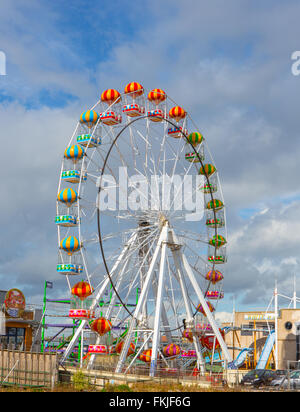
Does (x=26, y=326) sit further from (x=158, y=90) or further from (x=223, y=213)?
(x=158, y=90)

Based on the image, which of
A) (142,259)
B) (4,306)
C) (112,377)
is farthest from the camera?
(4,306)

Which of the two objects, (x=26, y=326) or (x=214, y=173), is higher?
(x=214, y=173)

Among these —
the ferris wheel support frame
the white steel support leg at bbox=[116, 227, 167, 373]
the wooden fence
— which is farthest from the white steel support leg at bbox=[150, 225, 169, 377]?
the wooden fence

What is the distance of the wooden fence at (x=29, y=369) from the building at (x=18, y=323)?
15442 mm

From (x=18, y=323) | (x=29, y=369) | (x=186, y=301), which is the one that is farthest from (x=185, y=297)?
(x=18, y=323)

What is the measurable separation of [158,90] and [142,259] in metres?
12.4

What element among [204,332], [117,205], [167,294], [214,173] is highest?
[214,173]

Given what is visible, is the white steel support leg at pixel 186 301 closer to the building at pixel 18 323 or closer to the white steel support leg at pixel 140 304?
the white steel support leg at pixel 140 304

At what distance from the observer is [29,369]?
30.2 metres

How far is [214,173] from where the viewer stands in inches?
1841

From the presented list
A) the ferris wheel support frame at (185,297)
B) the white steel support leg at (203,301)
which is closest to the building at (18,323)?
the ferris wheel support frame at (185,297)

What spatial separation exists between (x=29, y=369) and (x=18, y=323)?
21.0 m

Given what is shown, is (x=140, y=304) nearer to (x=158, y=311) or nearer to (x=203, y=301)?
(x=158, y=311)
